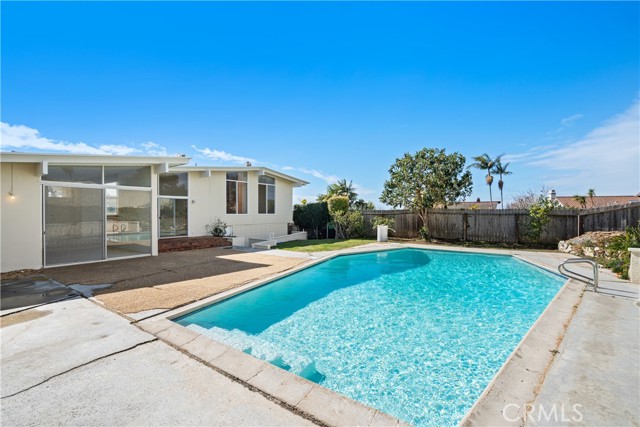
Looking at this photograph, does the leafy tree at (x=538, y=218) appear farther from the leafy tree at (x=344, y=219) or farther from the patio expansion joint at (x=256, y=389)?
the patio expansion joint at (x=256, y=389)

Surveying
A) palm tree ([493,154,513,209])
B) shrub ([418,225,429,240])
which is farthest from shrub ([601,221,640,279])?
palm tree ([493,154,513,209])

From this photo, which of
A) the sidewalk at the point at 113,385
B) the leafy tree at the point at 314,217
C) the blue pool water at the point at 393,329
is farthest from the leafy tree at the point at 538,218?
the sidewalk at the point at 113,385

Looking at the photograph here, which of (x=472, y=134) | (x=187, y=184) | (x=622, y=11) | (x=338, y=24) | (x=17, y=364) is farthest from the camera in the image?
(x=472, y=134)

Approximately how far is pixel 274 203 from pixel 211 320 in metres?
13.7

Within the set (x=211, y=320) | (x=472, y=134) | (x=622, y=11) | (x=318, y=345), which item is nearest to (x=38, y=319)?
(x=211, y=320)

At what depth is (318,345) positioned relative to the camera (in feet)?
15.7

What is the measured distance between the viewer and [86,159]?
28.8ft

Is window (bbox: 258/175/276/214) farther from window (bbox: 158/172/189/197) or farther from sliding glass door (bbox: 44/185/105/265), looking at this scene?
sliding glass door (bbox: 44/185/105/265)

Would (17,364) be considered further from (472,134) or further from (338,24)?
(472,134)

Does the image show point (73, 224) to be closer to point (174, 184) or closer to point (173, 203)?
point (173, 203)

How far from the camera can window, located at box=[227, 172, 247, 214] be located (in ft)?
53.3

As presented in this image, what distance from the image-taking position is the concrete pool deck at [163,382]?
96.5 inches

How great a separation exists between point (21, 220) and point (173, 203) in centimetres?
611

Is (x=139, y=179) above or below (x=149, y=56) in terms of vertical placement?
below
